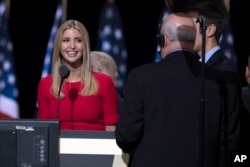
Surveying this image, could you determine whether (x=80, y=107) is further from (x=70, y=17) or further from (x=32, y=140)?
(x=70, y=17)

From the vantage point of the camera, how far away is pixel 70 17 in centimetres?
765

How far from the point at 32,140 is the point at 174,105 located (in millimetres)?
719

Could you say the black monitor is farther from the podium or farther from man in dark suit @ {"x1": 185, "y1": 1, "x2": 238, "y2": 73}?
man in dark suit @ {"x1": 185, "y1": 1, "x2": 238, "y2": 73}

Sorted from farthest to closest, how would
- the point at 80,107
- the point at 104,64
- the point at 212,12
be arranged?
the point at 104,64 < the point at 80,107 < the point at 212,12

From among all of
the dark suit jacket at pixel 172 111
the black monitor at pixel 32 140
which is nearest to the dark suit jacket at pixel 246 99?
the dark suit jacket at pixel 172 111

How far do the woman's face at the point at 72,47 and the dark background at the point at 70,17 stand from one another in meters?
2.80

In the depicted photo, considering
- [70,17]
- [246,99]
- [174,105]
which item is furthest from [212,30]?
[70,17]

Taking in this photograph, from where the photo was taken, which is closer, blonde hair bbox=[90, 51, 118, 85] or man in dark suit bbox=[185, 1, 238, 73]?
man in dark suit bbox=[185, 1, 238, 73]

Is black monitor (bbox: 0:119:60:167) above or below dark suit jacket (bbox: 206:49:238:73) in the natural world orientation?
below

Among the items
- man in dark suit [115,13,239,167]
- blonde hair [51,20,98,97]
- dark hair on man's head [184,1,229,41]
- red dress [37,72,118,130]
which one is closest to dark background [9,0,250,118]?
blonde hair [51,20,98,97]

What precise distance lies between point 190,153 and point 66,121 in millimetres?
1058

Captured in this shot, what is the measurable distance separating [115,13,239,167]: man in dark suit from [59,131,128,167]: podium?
12.3 inches

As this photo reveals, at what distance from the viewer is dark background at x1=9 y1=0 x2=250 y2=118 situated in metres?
7.63

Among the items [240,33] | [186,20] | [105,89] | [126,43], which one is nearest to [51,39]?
[126,43]
